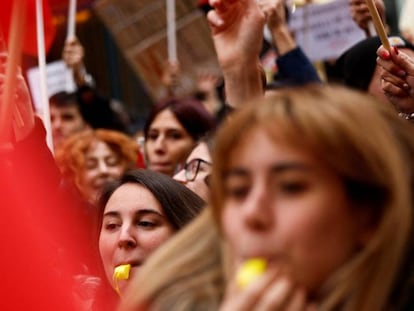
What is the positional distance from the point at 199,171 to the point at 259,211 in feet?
6.57

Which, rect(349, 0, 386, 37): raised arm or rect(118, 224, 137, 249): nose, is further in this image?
rect(349, 0, 386, 37): raised arm

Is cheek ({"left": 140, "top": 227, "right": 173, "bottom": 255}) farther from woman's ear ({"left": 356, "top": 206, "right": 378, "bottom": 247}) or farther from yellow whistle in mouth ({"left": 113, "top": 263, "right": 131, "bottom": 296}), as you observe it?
woman's ear ({"left": 356, "top": 206, "right": 378, "bottom": 247})

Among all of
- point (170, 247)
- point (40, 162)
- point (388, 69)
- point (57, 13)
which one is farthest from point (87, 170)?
point (57, 13)

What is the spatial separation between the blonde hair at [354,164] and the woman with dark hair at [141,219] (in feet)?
3.65

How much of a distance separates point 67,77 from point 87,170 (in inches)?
62.6

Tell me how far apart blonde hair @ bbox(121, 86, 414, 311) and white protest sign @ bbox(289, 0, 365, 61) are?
3.42m

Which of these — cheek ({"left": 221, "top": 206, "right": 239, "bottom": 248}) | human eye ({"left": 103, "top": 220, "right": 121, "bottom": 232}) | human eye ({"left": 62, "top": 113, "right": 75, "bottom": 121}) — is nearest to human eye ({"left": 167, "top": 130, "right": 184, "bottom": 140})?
human eye ({"left": 62, "top": 113, "right": 75, "bottom": 121})

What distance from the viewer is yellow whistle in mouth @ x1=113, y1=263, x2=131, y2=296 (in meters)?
2.88

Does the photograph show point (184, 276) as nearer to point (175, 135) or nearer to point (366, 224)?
point (366, 224)

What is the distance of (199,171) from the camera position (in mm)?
3701

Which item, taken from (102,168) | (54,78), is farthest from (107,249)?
(54,78)

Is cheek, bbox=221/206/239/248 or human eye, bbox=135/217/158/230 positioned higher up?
cheek, bbox=221/206/239/248

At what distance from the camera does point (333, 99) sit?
180cm

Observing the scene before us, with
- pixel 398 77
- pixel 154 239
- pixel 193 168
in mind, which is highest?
pixel 398 77
